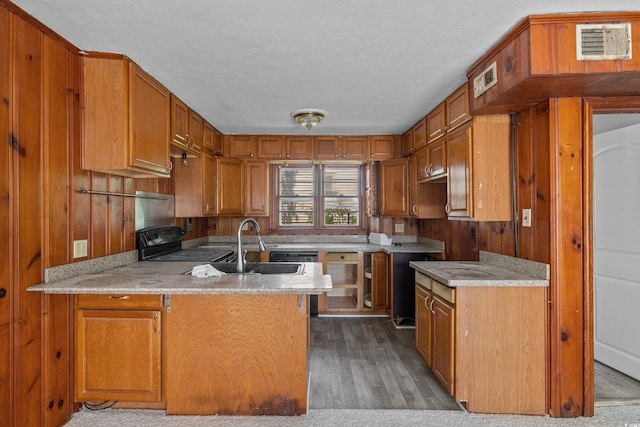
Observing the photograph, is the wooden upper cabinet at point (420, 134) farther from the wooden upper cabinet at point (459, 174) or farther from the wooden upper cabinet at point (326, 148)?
the wooden upper cabinet at point (326, 148)

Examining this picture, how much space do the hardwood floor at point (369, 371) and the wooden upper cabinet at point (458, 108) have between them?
6.71ft

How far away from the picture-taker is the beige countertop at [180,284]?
6.17ft

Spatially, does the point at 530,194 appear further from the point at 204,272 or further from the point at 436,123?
the point at 204,272

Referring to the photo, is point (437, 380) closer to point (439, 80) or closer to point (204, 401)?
point (204, 401)

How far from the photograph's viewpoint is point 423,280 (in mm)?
2717

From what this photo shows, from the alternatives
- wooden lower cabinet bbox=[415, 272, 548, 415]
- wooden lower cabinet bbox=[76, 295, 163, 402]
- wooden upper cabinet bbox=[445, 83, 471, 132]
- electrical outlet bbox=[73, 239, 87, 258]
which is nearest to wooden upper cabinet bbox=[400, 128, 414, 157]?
wooden upper cabinet bbox=[445, 83, 471, 132]

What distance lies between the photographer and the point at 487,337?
7.13 feet

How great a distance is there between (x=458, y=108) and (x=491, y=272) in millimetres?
1326

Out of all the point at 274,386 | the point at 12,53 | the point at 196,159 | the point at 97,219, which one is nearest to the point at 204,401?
the point at 274,386

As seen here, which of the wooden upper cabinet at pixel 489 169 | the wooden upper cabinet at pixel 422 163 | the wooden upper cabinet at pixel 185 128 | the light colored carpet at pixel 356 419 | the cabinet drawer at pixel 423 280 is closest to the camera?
the light colored carpet at pixel 356 419

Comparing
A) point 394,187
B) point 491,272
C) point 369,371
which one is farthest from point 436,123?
point 369,371

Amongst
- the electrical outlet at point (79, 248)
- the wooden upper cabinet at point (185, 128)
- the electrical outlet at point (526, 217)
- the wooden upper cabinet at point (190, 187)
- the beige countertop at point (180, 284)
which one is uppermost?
the wooden upper cabinet at point (185, 128)

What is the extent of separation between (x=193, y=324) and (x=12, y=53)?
5.66ft

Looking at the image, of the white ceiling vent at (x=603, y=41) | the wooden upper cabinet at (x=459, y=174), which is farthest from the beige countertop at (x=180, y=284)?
the white ceiling vent at (x=603, y=41)
